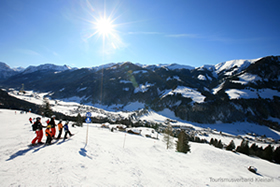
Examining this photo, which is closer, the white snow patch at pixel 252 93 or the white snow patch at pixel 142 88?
the white snow patch at pixel 252 93

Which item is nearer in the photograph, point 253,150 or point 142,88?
point 253,150

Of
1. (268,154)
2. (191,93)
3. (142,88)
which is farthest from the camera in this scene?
A: (142,88)

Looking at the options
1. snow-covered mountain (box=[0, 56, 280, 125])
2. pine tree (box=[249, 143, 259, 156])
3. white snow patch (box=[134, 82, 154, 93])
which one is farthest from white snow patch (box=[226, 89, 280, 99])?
white snow patch (box=[134, 82, 154, 93])

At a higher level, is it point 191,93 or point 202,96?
point 191,93

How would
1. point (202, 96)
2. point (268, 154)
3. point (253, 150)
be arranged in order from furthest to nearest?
point (202, 96) < point (253, 150) < point (268, 154)

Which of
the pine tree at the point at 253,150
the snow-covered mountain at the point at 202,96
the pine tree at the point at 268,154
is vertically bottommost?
the pine tree at the point at 253,150

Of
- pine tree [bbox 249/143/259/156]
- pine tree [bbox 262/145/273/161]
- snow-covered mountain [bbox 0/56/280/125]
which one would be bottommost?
pine tree [bbox 249/143/259/156]

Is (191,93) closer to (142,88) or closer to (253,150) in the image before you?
(142,88)

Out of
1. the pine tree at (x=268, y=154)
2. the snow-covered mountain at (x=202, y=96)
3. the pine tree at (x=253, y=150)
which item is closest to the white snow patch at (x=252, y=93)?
the snow-covered mountain at (x=202, y=96)

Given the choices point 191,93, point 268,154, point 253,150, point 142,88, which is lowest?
point 253,150

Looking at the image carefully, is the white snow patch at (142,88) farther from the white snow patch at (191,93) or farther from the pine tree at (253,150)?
the pine tree at (253,150)

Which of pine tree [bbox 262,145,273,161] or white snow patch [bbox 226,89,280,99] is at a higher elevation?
white snow patch [bbox 226,89,280,99]

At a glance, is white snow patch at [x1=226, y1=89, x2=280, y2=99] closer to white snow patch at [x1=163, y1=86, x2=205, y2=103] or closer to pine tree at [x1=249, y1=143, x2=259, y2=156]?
white snow patch at [x1=163, y1=86, x2=205, y2=103]

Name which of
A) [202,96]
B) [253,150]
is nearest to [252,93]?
[202,96]
